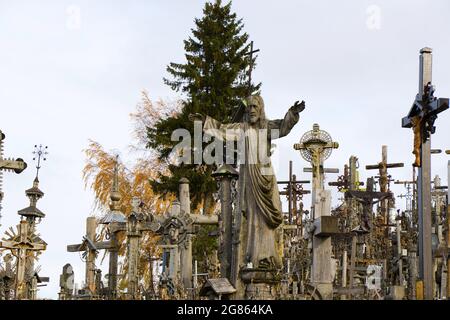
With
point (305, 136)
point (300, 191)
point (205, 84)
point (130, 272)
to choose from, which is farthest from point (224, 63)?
point (130, 272)

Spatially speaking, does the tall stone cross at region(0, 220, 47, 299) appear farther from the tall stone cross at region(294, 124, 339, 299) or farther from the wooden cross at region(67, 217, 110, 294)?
the tall stone cross at region(294, 124, 339, 299)

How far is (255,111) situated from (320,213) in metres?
3.09

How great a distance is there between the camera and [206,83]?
1187 inches

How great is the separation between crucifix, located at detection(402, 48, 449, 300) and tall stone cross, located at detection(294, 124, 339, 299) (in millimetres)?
3123

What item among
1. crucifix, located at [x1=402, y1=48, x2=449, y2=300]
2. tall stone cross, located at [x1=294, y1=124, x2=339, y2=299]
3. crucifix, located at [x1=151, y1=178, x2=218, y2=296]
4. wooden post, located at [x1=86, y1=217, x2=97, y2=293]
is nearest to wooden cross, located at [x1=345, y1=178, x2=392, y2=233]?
tall stone cross, located at [x1=294, y1=124, x2=339, y2=299]

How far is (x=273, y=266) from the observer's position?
13.1 m

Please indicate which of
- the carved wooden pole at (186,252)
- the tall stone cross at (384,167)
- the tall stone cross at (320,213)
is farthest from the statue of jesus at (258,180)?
the tall stone cross at (384,167)

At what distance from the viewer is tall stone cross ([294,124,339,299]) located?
46.5ft

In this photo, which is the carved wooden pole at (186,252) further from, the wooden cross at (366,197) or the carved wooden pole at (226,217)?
the wooden cross at (366,197)

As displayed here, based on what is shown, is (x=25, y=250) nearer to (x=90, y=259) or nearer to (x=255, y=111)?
(x=90, y=259)

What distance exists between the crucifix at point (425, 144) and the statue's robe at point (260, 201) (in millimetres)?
2992

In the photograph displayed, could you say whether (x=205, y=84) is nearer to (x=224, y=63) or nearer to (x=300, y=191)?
(x=224, y=63)
